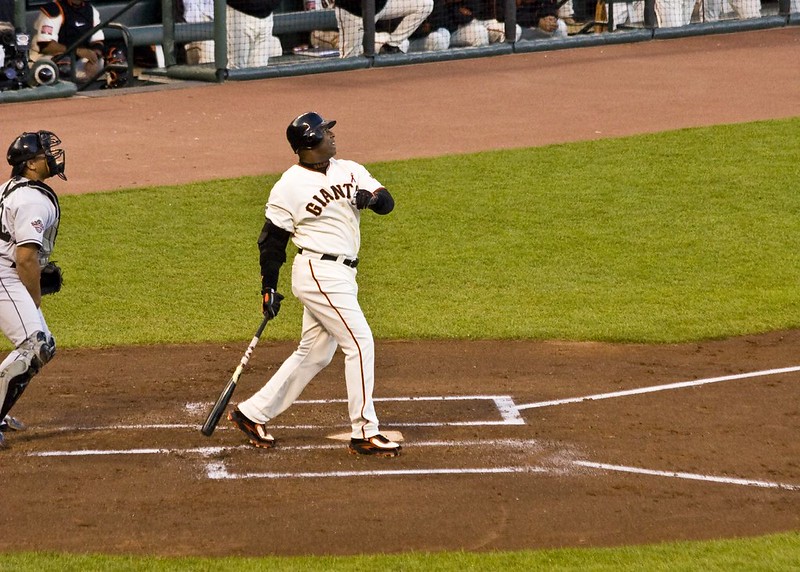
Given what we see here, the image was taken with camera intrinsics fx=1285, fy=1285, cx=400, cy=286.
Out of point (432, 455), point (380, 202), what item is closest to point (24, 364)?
point (380, 202)

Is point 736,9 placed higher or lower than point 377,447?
higher

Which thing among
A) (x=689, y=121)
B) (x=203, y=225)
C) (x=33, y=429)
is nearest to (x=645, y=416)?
(x=33, y=429)

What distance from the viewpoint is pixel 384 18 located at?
18469mm

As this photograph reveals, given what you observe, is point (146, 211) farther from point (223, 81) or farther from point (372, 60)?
point (372, 60)

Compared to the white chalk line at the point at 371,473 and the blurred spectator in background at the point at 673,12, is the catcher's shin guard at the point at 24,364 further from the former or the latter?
the blurred spectator in background at the point at 673,12

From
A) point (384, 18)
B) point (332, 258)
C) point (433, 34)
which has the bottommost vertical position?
point (332, 258)

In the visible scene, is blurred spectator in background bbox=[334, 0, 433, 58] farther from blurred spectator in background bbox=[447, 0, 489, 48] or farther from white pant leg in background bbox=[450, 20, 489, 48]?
white pant leg in background bbox=[450, 20, 489, 48]

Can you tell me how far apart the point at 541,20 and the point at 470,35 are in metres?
1.54

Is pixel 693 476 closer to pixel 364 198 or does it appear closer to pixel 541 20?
pixel 364 198

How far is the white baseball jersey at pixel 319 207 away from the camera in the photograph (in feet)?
21.6

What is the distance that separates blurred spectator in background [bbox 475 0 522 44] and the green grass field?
5.36 meters

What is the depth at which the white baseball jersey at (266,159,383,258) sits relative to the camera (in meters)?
6.59

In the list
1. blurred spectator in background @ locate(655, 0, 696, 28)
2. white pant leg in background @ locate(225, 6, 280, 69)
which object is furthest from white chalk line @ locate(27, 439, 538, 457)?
blurred spectator in background @ locate(655, 0, 696, 28)

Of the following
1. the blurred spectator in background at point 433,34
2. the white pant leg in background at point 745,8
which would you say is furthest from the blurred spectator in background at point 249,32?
the white pant leg in background at point 745,8
